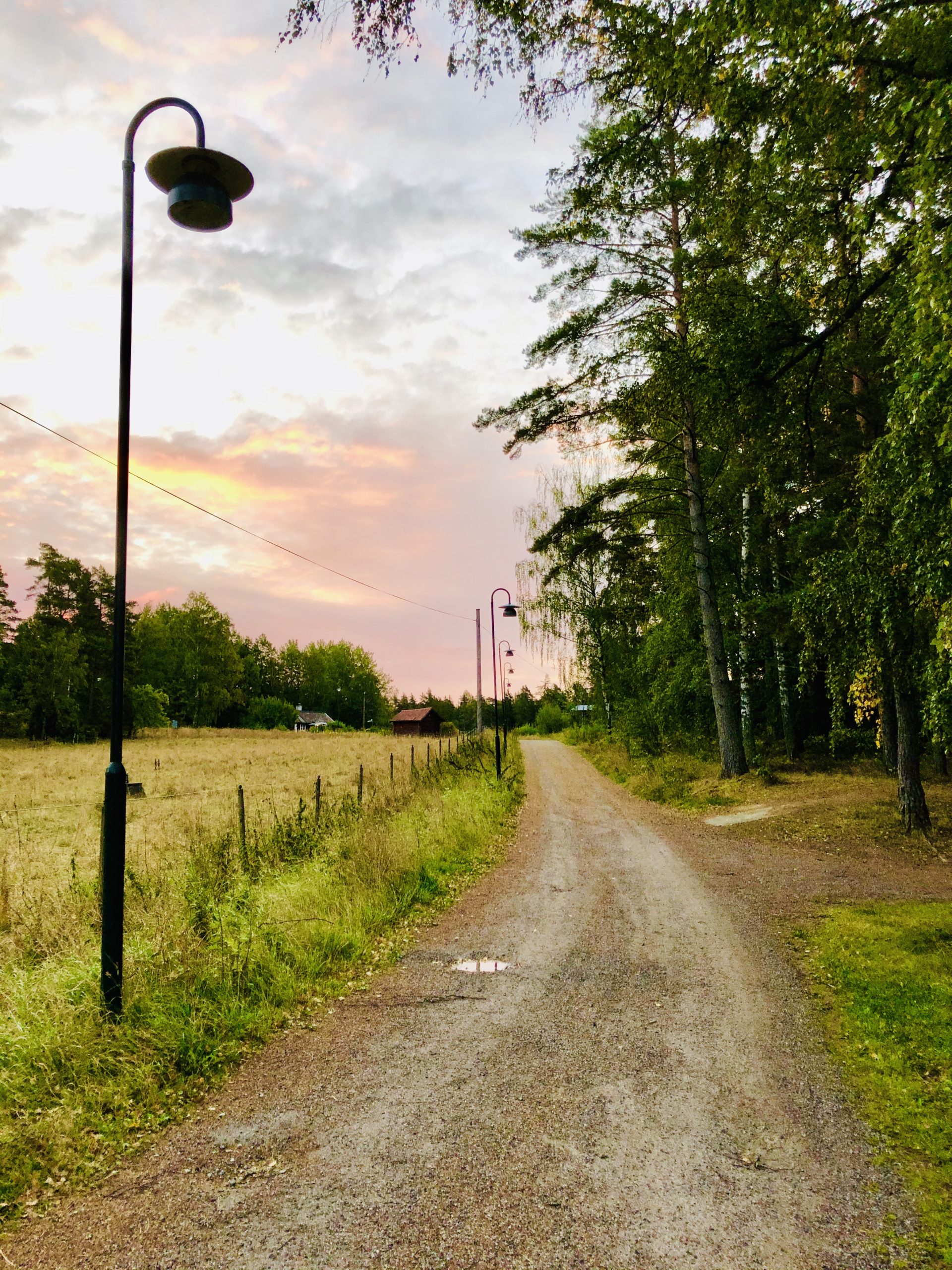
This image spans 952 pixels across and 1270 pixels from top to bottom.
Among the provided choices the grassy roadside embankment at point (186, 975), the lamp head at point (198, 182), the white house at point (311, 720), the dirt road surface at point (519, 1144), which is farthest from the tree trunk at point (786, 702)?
the white house at point (311, 720)

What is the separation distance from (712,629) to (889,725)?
14.2ft

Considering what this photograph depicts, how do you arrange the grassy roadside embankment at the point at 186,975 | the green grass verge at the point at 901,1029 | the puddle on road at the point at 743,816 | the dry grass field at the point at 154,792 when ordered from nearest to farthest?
the green grass verge at the point at 901,1029 → the grassy roadside embankment at the point at 186,975 → the dry grass field at the point at 154,792 → the puddle on road at the point at 743,816

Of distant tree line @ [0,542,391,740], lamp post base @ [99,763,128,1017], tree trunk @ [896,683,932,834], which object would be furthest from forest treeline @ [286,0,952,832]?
distant tree line @ [0,542,391,740]

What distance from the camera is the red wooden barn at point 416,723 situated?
7544 centimetres

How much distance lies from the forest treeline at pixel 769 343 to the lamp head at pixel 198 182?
3.86 ft

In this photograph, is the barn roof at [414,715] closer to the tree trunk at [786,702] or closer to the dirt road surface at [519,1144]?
the tree trunk at [786,702]

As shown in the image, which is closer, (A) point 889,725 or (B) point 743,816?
(A) point 889,725

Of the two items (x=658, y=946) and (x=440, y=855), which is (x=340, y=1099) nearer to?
(x=658, y=946)

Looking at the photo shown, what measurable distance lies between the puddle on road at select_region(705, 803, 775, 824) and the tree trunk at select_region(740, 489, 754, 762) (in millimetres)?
4026

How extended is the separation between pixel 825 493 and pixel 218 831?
42.0ft

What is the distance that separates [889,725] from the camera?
13289 millimetres

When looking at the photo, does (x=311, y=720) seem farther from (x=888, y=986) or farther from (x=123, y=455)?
(x=888, y=986)

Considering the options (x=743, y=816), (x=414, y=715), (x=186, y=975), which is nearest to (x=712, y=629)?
(x=743, y=816)

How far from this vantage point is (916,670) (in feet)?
31.6
